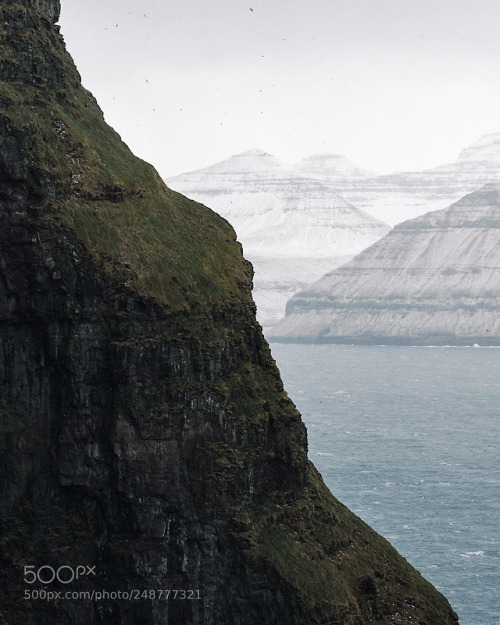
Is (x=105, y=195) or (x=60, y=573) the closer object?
(x=60, y=573)

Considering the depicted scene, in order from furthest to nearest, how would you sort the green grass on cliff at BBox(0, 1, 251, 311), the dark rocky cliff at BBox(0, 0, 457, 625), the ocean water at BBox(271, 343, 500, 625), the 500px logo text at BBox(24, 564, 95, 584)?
the ocean water at BBox(271, 343, 500, 625)
the green grass on cliff at BBox(0, 1, 251, 311)
the dark rocky cliff at BBox(0, 0, 457, 625)
the 500px logo text at BBox(24, 564, 95, 584)

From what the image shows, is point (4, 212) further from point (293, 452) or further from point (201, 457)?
point (293, 452)

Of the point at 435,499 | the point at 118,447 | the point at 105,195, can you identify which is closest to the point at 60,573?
the point at 118,447

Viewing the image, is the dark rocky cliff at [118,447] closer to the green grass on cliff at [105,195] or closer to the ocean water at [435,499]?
the green grass on cliff at [105,195]

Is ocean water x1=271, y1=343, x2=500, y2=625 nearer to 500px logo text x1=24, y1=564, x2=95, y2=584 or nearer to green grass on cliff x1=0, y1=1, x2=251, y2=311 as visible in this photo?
green grass on cliff x1=0, y1=1, x2=251, y2=311

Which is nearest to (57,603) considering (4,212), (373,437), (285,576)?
(285,576)

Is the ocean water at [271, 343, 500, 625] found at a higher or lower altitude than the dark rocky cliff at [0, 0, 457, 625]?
lower

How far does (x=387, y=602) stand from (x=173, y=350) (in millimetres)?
16560

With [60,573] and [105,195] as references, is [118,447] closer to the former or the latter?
[60,573]

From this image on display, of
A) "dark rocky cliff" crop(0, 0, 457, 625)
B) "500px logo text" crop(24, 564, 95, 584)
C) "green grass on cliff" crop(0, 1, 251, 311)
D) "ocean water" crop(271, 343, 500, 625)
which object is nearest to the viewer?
"500px logo text" crop(24, 564, 95, 584)

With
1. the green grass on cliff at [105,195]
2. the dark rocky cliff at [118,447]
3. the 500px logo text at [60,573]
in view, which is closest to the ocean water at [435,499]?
the dark rocky cliff at [118,447]

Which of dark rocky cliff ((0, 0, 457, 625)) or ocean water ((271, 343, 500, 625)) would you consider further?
ocean water ((271, 343, 500, 625))

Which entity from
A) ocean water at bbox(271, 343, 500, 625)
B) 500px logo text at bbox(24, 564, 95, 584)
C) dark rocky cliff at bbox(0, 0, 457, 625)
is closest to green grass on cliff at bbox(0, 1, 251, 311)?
dark rocky cliff at bbox(0, 0, 457, 625)

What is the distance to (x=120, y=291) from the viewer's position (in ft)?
184
